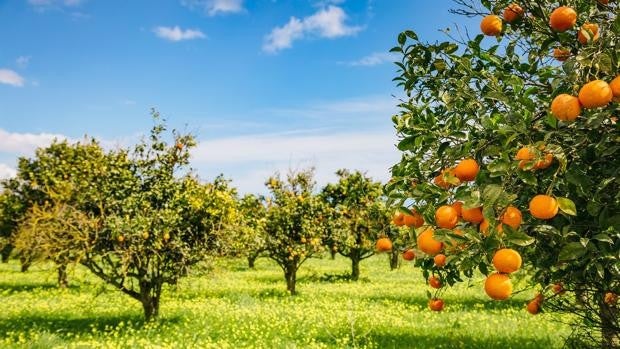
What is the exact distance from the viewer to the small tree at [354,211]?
80.3ft

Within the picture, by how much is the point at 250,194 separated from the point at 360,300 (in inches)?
481

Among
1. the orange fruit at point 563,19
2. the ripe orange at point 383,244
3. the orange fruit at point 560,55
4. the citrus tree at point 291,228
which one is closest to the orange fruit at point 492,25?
the orange fruit at point 560,55

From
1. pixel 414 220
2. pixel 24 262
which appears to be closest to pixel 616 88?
pixel 414 220

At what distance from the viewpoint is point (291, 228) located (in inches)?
751

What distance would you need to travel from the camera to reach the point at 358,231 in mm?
26547

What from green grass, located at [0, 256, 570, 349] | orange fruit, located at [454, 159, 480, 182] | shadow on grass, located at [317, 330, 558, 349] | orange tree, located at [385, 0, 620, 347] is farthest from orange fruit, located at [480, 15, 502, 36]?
shadow on grass, located at [317, 330, 558, 349]

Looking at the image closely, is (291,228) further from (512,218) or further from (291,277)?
(512,218)

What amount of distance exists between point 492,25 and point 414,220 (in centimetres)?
169

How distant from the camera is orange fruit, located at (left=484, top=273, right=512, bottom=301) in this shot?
224cm

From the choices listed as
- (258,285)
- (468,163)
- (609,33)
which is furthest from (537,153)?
(258,285)

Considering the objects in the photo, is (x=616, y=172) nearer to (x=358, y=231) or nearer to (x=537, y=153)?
(x=537, y=153)

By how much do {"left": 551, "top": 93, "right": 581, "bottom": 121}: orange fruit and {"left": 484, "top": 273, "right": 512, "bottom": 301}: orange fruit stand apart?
30.5 inches

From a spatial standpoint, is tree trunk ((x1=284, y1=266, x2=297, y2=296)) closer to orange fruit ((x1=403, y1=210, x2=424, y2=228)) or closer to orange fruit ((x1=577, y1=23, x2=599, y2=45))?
orange fruit ((x1=403, y1=210, x2=424, y2=228))

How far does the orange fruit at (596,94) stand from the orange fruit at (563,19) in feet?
2.68
